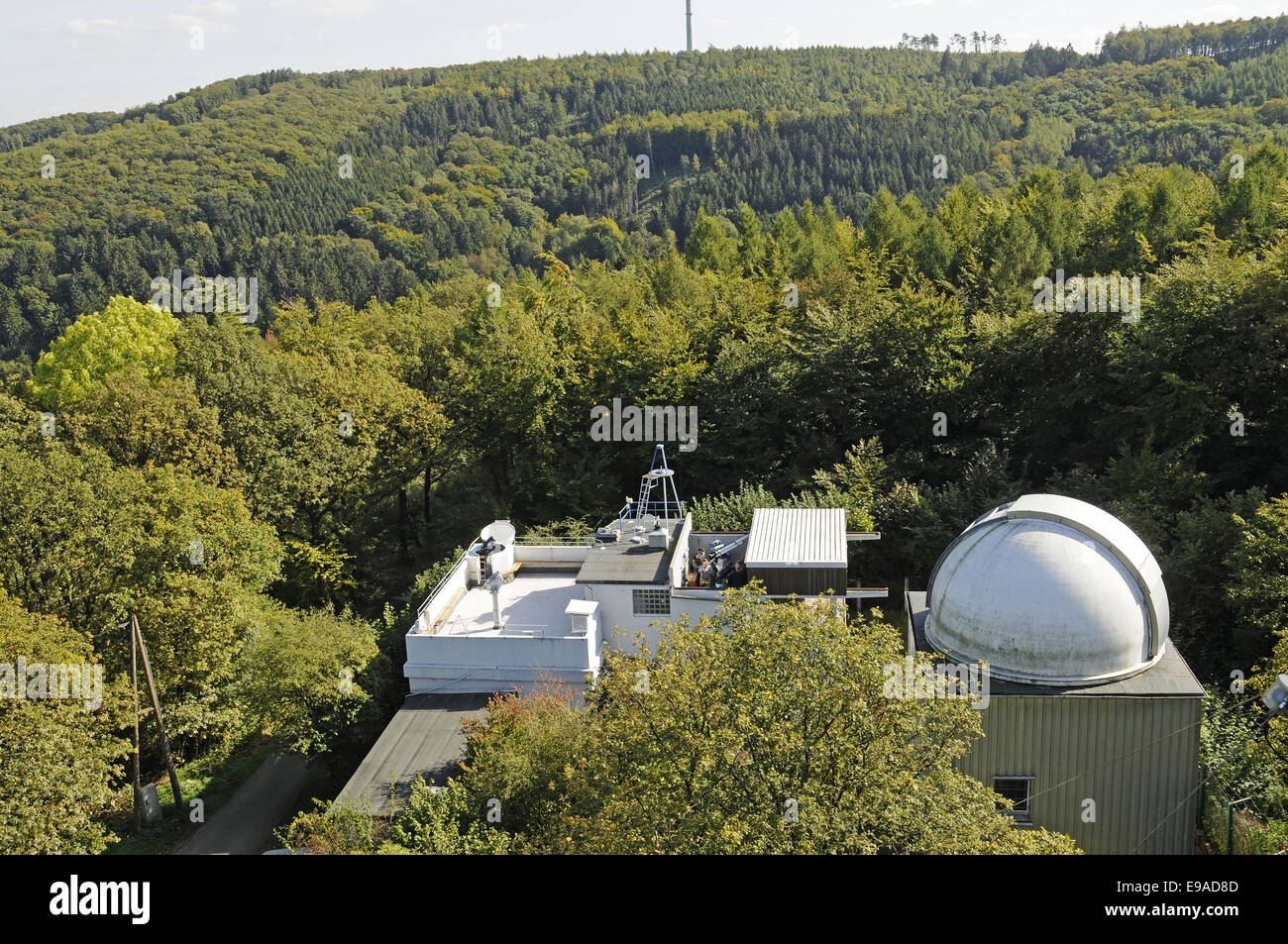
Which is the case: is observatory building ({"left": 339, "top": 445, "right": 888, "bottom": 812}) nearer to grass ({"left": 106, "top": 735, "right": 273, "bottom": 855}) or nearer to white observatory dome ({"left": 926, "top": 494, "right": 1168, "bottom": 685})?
white observatory dome ({"left": 926, "top": 494, "right": 1168, "bottom": 685})

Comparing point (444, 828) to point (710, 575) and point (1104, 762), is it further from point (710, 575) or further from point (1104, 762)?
point (1104, 762)

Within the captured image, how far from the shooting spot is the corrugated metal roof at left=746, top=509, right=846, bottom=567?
99.2 ft

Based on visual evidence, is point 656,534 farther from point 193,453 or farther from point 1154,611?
point 193,453

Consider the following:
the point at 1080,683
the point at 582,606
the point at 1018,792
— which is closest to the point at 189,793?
the point at 582,606

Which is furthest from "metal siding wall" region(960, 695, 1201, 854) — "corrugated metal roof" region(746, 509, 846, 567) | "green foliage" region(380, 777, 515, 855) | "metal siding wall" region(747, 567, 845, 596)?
"green foliage" region(380, 777, 515, 855)

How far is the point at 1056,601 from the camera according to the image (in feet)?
72.3

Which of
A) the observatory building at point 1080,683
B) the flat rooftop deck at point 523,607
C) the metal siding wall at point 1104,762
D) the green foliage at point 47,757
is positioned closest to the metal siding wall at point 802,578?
the flat rooftop deck at point 523,607

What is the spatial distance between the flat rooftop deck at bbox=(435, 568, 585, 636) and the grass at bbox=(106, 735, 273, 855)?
10.7 m

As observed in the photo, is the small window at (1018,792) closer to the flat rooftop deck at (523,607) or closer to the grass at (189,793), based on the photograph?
the flat rooftop deck at (523,607)

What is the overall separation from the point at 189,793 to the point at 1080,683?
29.1 m

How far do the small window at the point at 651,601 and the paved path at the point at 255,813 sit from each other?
13282 millimetres

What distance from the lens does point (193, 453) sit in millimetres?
43062
